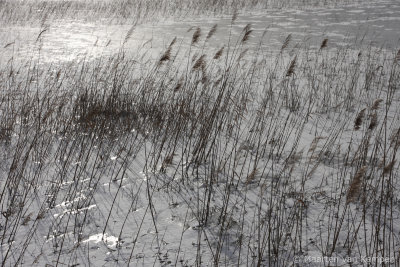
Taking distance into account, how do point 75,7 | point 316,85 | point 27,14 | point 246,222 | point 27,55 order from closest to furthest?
point 246,222, point 316,85, point 27,55, point 27,14, point 75,7

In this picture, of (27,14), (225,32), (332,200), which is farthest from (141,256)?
(27,14)

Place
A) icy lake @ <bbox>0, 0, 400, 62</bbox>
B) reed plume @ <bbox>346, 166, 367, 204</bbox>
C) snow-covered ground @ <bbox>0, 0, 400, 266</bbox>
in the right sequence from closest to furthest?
reed plume @ <bbox>346, 166, 367, 204</bbox> → snow-covered ground @ <bbox>0, 0, 400, 266</bbox> → icy lake @ <bbox>0, 0, 400, 62</bbox>

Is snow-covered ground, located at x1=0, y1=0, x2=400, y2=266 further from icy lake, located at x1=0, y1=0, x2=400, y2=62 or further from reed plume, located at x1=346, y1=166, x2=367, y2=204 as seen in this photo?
icy lake, located at x1=0, y1=0, x2=400, y2=62

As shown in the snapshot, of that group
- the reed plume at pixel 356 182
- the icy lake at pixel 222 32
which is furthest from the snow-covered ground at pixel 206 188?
the icy lake at pixel 222 32

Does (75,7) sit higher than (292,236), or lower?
higher

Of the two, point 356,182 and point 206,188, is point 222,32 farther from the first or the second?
point 356,182

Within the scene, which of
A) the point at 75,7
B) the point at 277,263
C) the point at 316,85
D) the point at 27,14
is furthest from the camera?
the point at 75,7

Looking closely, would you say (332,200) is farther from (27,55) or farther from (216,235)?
(27,55)

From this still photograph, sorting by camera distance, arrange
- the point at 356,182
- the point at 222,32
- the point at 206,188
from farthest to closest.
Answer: the point at 222,32 < the point at 206,188 < the point at 356,182

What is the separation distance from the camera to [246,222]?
2.06 m

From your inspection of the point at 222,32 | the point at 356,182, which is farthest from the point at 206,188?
the point at 222,32

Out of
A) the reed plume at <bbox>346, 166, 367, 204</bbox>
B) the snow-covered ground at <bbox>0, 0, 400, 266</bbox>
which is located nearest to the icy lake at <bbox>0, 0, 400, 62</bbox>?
the snow-covered ground at <bbox>0, 0, 400, 266</bbox>

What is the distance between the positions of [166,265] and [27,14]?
14898 millimetres

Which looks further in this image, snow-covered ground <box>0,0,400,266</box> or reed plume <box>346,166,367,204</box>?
snow-covered ground <box>0,0,400,266</box>
